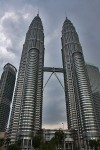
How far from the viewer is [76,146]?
162500mm

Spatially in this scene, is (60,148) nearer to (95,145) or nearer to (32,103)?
(95,145)

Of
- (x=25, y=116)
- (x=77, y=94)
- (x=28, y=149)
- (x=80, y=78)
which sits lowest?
(x=28, y=149)

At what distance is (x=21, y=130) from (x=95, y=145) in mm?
69280

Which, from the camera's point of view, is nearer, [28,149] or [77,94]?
[28,149]

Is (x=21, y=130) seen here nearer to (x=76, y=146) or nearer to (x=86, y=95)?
(x=76, y=146)

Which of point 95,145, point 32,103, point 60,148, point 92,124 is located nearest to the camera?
point 95,145

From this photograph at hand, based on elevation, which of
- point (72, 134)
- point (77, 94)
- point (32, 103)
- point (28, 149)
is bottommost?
point (28, 149)

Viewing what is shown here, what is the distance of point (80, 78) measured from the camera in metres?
190

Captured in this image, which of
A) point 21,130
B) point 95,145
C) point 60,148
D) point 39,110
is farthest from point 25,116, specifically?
point 95,145

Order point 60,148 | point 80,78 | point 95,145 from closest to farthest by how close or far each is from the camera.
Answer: point 95,145 < point 60,148 < point 80,78

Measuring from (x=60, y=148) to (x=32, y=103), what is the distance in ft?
168

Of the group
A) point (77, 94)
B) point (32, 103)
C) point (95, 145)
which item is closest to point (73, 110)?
point (77, 94)

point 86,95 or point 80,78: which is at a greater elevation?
point 80,78

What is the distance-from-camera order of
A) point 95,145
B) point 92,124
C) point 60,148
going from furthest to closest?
point 92,124
point 60,148
point 95,145
